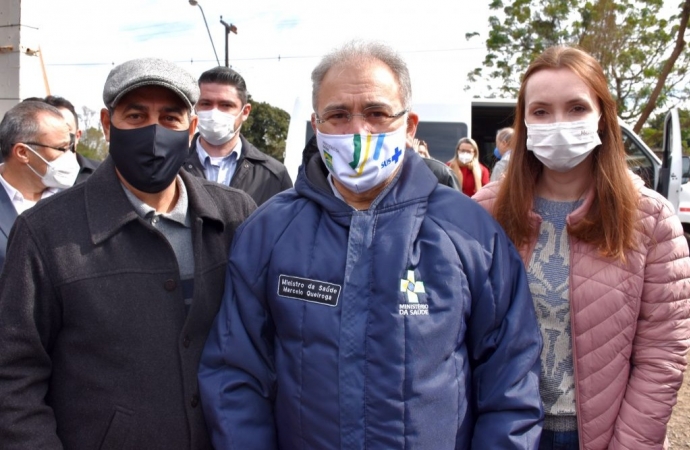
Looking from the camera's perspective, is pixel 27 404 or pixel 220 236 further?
pixel 220 236

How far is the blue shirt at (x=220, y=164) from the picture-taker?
13.8ft

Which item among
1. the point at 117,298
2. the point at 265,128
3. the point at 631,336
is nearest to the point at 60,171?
the point at 117,298

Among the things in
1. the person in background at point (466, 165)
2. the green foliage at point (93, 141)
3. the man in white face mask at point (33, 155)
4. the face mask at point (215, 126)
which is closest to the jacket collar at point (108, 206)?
the man in white face mask at point (33, 155)

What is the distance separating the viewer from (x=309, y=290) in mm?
1728

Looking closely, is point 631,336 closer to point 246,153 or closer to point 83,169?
point 246,153

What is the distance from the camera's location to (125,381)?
175 cm

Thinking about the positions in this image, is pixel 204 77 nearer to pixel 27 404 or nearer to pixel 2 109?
pixel 27 404

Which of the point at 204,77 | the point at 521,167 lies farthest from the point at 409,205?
the point at 204,77

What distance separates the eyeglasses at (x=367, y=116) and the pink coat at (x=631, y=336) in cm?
80

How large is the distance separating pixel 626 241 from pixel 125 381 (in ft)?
5.32

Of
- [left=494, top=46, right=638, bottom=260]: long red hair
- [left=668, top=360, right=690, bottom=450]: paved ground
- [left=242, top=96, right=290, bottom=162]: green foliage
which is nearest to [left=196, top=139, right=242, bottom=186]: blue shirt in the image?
[left=494, top=46, right=638, bottom=260]: long red hair

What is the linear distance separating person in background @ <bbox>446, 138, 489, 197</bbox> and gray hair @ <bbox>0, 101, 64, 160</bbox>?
4451 millimetres

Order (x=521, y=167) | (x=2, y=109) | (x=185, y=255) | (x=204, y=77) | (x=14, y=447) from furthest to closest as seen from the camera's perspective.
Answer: (x=2, y=109)
(x=204, y=77)
(x=521, y=167)
(x=185, y=255)
(x=14, y=447)

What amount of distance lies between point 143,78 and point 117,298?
673 mm
